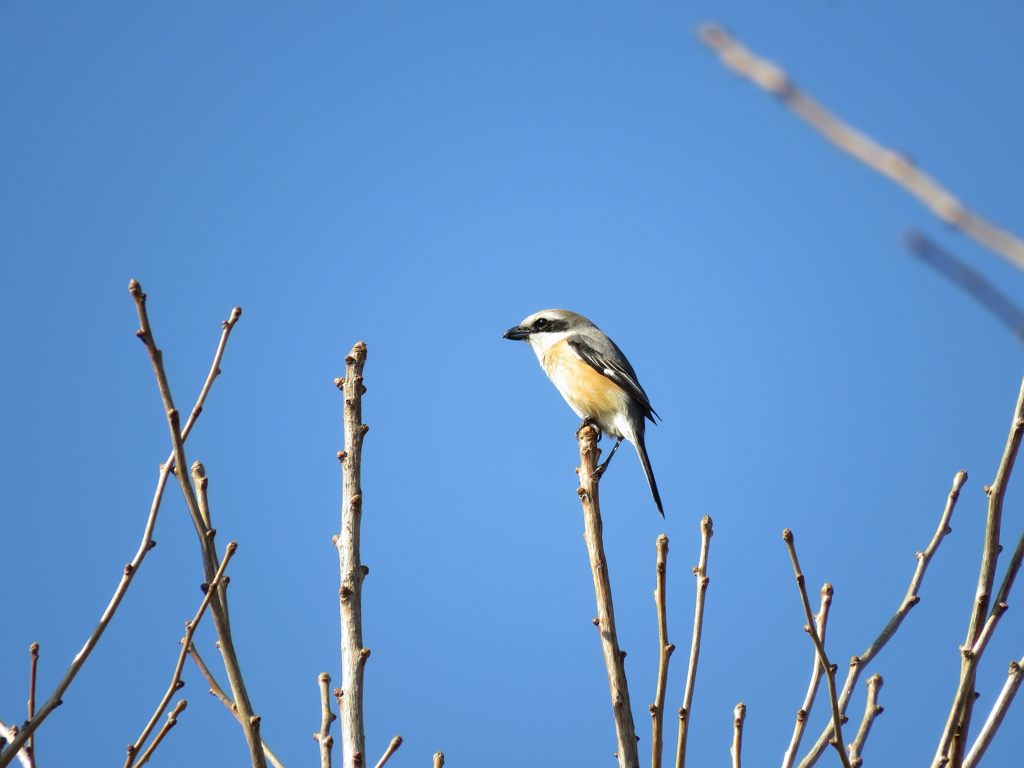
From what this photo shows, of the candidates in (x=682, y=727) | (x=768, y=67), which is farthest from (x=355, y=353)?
(x=768, y=67)

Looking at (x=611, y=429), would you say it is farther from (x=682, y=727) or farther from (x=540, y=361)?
(x=682, y=727)

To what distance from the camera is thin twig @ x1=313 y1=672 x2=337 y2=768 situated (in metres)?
2.30

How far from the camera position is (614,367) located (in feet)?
26.0

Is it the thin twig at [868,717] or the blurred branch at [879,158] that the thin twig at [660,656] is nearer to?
the thin twig at [868,717]

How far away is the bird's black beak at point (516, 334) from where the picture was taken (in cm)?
872

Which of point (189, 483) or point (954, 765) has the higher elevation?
point (189, 483)

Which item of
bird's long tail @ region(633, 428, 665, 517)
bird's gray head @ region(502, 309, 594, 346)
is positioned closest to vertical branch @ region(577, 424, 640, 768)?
bird's long tail @ region(633, 428, 665, 517)

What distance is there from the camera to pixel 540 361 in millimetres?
8375

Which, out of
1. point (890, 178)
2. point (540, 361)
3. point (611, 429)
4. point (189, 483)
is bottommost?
point (890, 178)

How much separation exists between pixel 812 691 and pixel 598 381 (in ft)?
17.4

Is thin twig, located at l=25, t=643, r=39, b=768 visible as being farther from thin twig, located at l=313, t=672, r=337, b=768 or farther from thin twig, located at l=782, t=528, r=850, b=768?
thin twig, located at l=782, t=528, r=850, b=768

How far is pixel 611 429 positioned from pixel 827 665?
5.36m

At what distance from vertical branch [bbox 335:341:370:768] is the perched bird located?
4.48 m

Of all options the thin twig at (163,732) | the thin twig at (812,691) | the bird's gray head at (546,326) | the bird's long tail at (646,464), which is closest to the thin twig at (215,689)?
the thin twig at (163,732)
